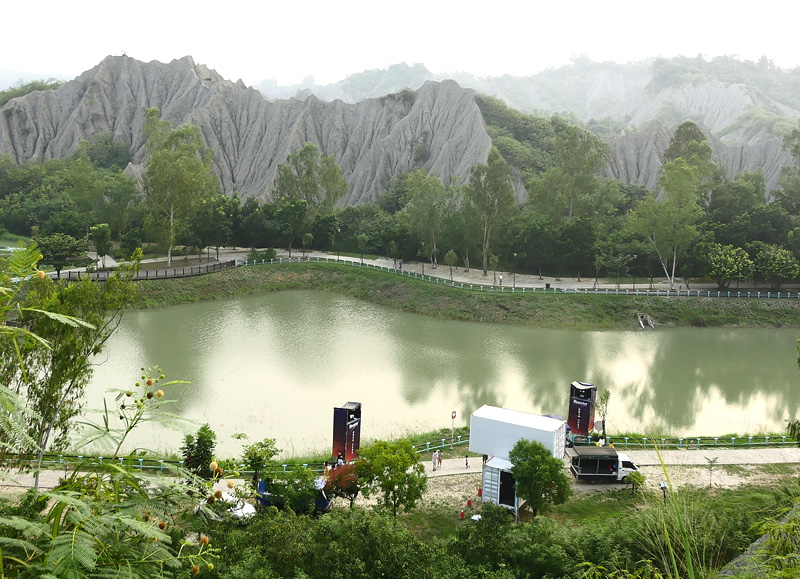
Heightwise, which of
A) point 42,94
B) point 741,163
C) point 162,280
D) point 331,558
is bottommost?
point 331,558

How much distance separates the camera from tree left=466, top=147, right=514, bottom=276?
50.2m

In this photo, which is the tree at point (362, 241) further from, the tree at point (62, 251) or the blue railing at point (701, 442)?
the blue railing at point (701, 442)

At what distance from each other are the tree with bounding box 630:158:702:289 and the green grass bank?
4.37 m

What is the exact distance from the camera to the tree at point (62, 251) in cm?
4841

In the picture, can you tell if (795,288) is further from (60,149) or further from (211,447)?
(60,149)

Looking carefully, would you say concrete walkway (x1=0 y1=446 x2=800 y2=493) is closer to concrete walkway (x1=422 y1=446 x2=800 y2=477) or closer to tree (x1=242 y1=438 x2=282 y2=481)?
concrete walkway (x1=422 y1=446 x2=800 y2=477)

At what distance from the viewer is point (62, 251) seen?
1914 inches

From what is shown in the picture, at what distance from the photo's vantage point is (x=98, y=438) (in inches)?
205

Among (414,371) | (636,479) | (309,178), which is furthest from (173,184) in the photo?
(636,479)

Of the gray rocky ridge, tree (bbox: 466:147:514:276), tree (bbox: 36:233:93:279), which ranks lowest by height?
tree (bbox: 36:233:93:279)

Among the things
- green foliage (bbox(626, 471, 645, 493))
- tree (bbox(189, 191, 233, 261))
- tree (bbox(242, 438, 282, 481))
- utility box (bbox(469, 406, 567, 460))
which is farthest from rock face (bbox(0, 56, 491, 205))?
tree (bbox(242, 438, 282, 481))

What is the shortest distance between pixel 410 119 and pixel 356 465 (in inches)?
2956

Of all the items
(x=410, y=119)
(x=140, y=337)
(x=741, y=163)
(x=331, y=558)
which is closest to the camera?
(x=331, y=558)

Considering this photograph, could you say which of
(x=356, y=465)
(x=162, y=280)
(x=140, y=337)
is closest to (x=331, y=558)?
(x=356, y=465)
